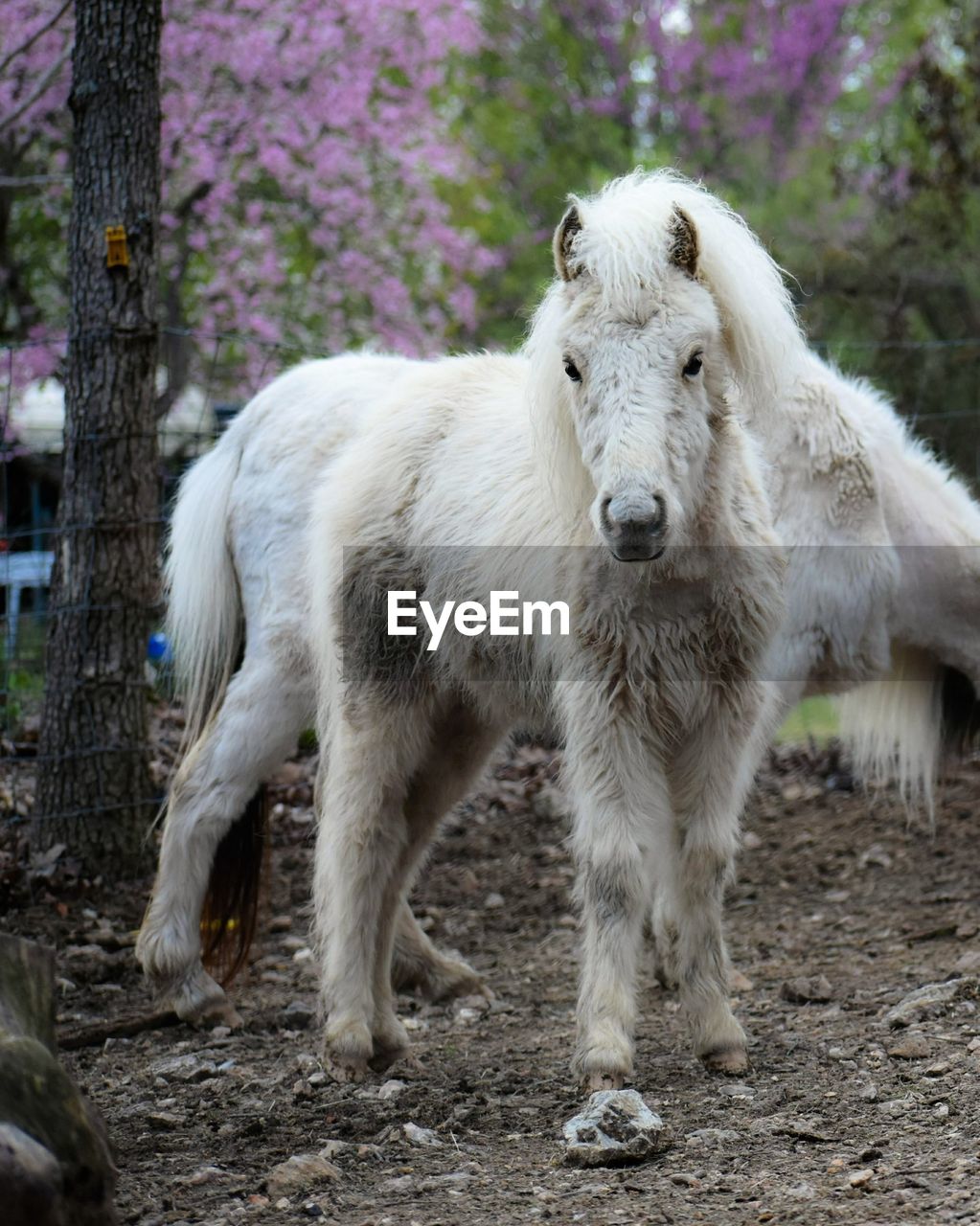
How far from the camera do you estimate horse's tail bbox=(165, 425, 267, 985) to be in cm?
481

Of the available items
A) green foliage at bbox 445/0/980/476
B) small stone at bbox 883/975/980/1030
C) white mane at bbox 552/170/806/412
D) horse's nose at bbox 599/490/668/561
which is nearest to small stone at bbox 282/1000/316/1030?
small stone at bbox 883/975/980/1030

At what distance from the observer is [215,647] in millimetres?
5023

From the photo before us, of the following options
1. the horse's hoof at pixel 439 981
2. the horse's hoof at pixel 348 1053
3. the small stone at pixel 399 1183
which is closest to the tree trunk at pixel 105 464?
the horse's hoof at pixel 439 981

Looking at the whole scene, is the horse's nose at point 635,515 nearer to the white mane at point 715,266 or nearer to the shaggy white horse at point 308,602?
the white mane at point 715,266

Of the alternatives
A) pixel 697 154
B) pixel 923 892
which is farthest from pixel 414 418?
pixel 697 154

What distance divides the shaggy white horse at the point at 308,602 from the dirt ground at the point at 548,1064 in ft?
1.34

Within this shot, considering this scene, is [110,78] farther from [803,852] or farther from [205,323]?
[205,323]

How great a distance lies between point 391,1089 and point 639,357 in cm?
194

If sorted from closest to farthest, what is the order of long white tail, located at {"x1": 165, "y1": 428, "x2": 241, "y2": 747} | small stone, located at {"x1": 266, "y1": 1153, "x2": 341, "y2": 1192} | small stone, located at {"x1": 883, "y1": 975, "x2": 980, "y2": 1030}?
1. small stone, located at {"x1": 266, "y1": 1153, "x2": 341, "y2": 1192}
2. small stone, located at {"x1": 883, "y1": 975, "x2": 980, "y2": 1030}
3. long white tail, located at {"x1": 165, "y1": 428, "x2": 241, "y2": 747}

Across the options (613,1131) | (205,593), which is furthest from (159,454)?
(613,1131)

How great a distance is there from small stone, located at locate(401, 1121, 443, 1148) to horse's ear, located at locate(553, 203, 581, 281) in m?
2.04

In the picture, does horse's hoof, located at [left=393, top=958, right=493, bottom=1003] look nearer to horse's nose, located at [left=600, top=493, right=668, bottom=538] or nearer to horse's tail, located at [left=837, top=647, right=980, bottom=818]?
horse's tail, located at [left=837, top=647, right=980, bottom=818]

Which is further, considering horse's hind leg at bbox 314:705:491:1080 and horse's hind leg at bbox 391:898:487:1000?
horse's hind leg at bbox 391:898:487:1000

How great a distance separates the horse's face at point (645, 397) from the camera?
10.3 ft
